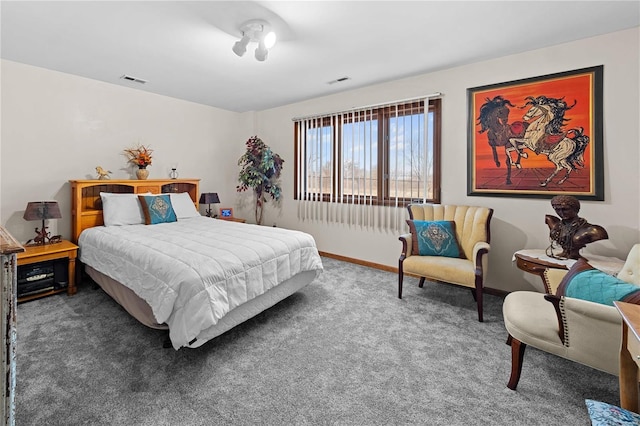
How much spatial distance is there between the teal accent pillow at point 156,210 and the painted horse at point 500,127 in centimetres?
399

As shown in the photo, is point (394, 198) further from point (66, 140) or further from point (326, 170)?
point (66, 140)

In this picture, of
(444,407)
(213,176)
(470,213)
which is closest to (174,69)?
(213,176)

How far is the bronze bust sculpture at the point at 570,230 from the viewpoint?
2.36m

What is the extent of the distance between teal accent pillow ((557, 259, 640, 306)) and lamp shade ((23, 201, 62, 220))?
4593mm

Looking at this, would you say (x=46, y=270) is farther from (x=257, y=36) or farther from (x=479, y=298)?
(x=479, y=298)

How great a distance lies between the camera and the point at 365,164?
421cm

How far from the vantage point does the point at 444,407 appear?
5.43ft

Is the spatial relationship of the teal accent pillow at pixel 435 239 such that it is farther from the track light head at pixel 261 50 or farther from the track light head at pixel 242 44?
the track light head at pixel 242 44

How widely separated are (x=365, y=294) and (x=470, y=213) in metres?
1.45

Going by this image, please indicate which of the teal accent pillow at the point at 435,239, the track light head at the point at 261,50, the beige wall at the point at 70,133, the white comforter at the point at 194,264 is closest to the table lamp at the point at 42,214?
the beige wall at the point at 70,133

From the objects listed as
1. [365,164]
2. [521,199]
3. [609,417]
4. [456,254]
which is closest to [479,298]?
[456,254]

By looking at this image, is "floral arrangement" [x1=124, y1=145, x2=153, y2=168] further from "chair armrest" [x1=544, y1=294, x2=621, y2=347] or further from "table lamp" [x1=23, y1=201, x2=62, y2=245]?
"chair armrest" [x1=544, y1=294, x2=621, y2=347]

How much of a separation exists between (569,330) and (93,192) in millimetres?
4960

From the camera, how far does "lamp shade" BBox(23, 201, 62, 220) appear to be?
10.2 ft
